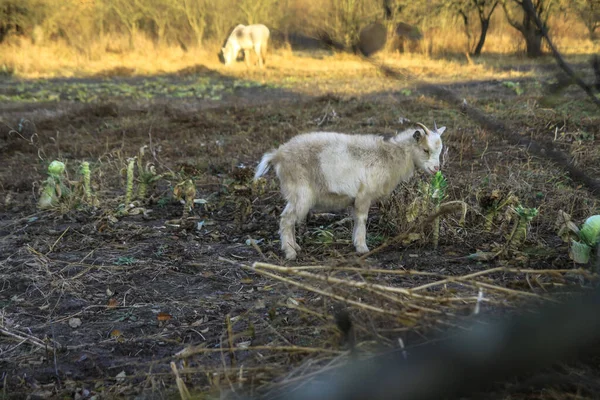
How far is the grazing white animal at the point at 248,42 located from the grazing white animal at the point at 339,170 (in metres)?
19.5

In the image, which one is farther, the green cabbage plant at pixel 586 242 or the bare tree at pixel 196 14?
the bare tree at pixel 196 14

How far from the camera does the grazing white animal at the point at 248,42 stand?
80.1ft

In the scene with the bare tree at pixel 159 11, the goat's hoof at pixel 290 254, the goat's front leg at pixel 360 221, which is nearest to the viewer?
the goat's hoof at pixel 290 254

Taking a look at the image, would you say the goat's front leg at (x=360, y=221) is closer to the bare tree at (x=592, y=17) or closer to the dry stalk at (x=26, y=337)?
the dry stalk at (x=26, y=337)

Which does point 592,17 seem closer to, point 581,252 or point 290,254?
point 581,252

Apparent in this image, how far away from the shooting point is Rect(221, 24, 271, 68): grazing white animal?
2441cm

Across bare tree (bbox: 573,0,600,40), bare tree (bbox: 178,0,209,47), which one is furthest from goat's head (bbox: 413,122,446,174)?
bare tree (bbox: 178,0,209,47)

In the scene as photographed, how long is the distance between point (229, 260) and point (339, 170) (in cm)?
232

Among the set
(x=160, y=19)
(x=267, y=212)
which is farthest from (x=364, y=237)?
(x=160, y=19)

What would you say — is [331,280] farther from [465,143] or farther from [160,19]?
[160,19]

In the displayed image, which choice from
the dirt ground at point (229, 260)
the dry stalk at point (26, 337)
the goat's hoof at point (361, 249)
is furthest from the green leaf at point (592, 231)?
the dry stalk at point (26, 337)

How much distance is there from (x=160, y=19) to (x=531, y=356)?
1190 inches

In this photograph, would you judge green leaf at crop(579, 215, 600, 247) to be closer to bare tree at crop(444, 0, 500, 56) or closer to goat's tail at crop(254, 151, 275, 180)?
goat's tail at crop(254, 151, 275, 180)

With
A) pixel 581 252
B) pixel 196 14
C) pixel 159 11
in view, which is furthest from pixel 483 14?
pixel 581 252
